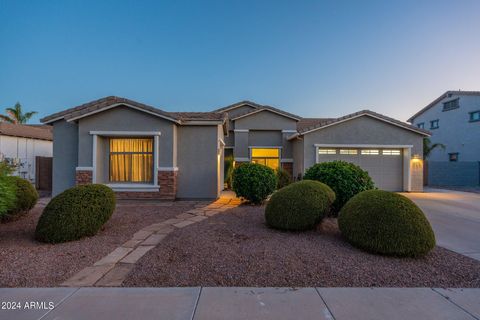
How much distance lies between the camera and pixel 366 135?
12352 millimetres

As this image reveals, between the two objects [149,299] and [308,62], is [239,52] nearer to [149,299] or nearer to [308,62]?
[308,62]

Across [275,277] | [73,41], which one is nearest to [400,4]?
[275,277]

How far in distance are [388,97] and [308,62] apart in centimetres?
916

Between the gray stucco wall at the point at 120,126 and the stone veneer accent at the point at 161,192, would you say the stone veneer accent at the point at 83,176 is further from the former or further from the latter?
the stone veneer accent at the point at 161,192

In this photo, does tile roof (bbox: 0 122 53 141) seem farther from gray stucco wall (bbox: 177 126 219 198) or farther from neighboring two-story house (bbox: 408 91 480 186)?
neighboring two-story house (bbox: 408 91 480 186)

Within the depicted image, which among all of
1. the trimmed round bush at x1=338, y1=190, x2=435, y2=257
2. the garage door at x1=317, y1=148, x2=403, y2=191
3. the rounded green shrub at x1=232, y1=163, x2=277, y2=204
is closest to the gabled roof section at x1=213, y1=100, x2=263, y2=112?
the garage door at x1=317, y1=148, x2=403, y2=191

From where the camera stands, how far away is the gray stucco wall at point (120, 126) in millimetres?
8695

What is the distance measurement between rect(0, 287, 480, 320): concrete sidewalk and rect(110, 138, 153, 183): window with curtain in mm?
6554

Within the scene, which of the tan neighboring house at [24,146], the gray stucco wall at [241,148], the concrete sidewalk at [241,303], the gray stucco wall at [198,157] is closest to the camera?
the concrete sidewalk at [241,303]

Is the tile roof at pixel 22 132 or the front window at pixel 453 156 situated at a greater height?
the tile roof at pixel 22 132

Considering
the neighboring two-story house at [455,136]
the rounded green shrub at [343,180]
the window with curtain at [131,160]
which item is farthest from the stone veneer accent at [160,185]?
the neighboring two-story house at [455,136]

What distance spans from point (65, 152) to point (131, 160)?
2.96 meters

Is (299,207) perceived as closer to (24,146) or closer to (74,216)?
(74,216)

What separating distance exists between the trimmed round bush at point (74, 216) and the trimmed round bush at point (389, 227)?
499 centimetres
